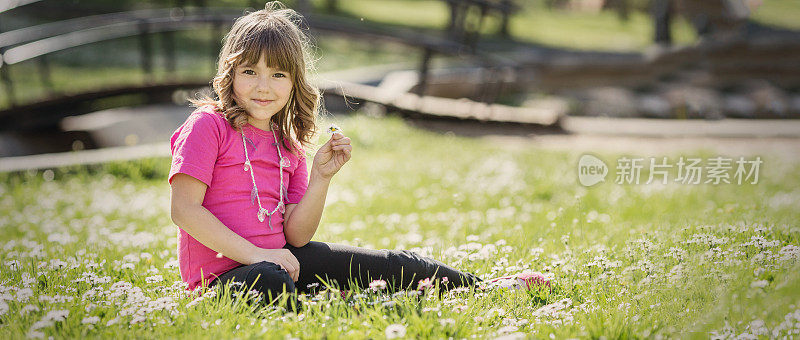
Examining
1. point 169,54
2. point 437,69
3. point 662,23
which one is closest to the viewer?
point 169,54

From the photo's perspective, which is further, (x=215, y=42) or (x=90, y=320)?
(x=215, y=42)

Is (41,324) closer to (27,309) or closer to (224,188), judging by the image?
(27,309)

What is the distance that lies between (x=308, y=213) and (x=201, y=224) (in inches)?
18.4

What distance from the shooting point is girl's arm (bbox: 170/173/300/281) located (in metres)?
2.72

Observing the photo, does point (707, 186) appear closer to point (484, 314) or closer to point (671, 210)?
point (671, 210)

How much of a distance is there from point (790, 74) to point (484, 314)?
21.0m

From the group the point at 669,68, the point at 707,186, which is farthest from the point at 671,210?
the point at 669,68

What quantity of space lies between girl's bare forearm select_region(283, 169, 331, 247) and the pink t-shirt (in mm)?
59

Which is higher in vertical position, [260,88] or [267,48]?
[267,48]

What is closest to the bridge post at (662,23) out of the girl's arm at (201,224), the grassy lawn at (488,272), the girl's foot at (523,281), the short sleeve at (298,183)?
the grassy lawn at (488,272)

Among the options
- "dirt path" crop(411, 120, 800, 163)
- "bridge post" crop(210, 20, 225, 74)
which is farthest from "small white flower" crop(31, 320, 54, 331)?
"bridge post" crop(210, 20, 225, 74)

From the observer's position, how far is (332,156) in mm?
2967

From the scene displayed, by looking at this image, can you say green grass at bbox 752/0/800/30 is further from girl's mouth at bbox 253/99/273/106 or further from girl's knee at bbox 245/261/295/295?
girl's knee at bbox 245/261/295/295

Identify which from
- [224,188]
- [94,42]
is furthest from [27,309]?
[94,42]
